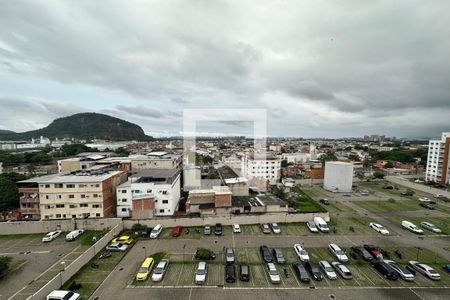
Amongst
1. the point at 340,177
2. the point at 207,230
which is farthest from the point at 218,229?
the point at 340,177

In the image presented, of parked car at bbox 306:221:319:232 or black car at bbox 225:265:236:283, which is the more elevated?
black car at bbox 225:265:236:283

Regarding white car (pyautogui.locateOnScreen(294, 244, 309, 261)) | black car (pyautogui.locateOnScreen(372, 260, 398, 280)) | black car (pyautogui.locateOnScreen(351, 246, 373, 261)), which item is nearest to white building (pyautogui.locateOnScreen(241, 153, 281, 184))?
white car (pyautogui.locateOnScreen(294, 244, 309, 261))

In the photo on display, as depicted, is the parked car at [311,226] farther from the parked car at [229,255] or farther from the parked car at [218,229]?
the parked car at [229,255]

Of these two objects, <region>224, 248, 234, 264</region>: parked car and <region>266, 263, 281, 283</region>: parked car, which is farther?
<region>224, 248, 234, 264</region>: parked car

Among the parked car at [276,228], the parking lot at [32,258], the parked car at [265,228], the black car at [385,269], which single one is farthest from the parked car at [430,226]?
the parking lot at [32,258]

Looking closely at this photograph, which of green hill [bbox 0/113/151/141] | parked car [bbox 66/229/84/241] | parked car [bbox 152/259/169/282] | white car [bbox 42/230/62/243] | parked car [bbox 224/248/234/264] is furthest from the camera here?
green hill [bbox 0/113/151/141]

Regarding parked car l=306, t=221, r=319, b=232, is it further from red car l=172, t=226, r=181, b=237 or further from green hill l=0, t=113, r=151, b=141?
green hill l=0, t=113, r=151, b=141
